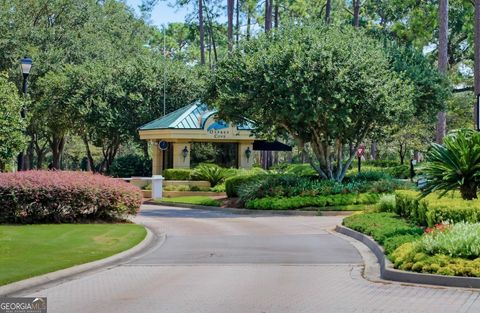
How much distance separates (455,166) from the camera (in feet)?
56.4

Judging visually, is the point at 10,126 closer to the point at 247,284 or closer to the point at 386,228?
the point at 386,228

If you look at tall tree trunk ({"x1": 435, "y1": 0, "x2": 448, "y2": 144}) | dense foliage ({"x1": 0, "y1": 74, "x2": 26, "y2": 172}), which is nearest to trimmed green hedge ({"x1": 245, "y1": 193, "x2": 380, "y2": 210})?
tall tree trunk ({"x1": 435, "y1": 0, "x2": 448, "y2": 144})

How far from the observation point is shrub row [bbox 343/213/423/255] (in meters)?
15.0

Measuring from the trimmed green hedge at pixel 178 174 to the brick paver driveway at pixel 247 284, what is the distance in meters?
20.8

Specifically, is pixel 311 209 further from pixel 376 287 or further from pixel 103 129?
pixel 103 129

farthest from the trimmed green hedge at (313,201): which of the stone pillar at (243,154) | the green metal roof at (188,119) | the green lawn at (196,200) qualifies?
the stone pillar at (243,154)

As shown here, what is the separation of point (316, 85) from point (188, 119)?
14.7 metres

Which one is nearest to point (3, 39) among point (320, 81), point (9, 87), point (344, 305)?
point (9, 87)

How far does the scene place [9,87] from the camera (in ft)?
109

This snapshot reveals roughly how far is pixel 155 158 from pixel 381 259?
107 feet

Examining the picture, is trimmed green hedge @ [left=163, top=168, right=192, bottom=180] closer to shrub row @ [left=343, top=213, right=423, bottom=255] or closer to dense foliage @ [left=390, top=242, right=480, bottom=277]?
shrub row @ [left=343, top=213, right=423, bottom=255]

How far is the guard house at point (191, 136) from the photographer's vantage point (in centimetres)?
4259
